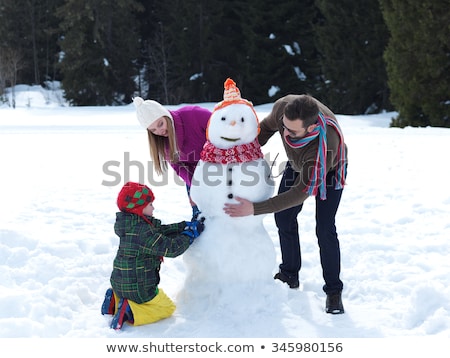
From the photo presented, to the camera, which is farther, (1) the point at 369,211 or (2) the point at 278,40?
(2) the point at 278,40

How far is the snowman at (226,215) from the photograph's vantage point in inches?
125

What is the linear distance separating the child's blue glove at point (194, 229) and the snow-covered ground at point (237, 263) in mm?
475

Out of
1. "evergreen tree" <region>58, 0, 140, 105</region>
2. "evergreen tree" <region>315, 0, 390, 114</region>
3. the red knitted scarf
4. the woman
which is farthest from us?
"evergreen tree" <region>58, 0, 140, 105</region>

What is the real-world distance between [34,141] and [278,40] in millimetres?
11283

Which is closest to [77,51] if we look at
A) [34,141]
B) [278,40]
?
[278,40]

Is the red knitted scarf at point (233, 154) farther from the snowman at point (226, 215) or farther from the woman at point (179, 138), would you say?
the woman at point (179, 138)

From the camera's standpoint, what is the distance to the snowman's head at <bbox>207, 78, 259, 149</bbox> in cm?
314

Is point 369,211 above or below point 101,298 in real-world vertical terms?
above

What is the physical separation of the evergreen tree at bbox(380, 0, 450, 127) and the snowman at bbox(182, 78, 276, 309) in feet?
30.5

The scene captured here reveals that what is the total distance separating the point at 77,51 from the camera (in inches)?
746

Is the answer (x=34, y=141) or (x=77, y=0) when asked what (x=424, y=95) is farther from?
(x=77, y=0)

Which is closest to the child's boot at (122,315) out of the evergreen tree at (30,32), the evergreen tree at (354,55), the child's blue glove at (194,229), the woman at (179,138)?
the child's blue glove at (194,229)

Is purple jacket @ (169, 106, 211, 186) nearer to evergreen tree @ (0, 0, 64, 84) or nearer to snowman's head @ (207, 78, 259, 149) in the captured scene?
snowman's head @ (207, 78, 259, 149)

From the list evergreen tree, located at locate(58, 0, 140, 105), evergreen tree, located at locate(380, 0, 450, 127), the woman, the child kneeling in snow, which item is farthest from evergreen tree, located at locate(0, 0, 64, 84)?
the child kneeling in snow
